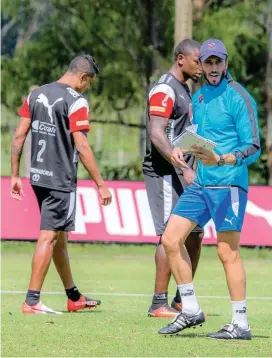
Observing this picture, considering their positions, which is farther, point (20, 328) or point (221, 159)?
point (20, 328)

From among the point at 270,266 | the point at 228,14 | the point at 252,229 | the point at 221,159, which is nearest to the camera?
the point at 221,159

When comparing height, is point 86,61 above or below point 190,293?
above

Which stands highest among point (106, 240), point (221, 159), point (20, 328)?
point (221, 159)

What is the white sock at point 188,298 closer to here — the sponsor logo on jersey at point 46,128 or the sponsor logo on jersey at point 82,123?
the sponsor logo on jersey at point 82,123

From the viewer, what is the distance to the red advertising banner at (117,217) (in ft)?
62.0

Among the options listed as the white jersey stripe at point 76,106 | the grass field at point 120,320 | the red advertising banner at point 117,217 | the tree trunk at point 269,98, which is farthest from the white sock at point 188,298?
the tree trunk at point 269,98

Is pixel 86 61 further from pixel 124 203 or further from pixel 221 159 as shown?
pixel 124 203

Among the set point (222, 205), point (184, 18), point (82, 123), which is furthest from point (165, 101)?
point (184, 18)

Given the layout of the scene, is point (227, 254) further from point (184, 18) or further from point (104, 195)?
point (184, 18)

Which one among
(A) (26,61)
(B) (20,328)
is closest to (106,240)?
(A) (26,61)

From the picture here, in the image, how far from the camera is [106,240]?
63.4 ft

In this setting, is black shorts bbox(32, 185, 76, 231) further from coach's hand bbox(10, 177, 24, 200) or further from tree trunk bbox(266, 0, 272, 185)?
tree trunk bbox(266, 0, 272, 185)

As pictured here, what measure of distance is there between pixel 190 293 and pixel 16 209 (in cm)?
1037

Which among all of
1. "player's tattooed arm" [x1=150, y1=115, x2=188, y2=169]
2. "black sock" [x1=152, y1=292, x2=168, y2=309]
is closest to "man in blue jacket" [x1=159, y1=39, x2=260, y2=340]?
"player's tattooed arm" [x1=150, y1=115, x2=188, y2=169]
